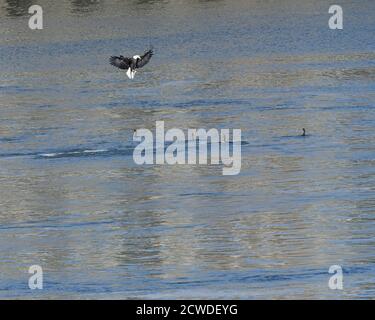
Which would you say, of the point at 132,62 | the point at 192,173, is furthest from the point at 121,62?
the point at 192,173

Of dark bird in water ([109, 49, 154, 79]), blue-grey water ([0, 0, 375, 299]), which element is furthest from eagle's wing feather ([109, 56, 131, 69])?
blue-grey water ([0, 0, 375, 299])

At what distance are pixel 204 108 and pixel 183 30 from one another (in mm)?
24376

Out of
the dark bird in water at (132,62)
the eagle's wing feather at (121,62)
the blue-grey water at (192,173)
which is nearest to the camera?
the blue-grey water at (192,173)

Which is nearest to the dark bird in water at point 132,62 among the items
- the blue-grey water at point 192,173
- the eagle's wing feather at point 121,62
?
the eagle's wing feather at point 121,62

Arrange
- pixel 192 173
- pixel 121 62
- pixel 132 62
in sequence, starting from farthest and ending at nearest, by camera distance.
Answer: pixel 192 173
pixel 121 62
pixel 132 62

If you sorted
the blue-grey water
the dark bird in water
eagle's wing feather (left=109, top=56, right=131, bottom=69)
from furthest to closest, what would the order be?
eagle's wing feather (left=109, top=56, right=131, bottom=69) < the dark bird in water < the blue-grey water

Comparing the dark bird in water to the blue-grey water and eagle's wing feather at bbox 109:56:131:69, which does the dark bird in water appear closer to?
eagle's wing feather at bbox 109:56:131:69

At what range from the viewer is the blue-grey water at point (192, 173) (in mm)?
24484

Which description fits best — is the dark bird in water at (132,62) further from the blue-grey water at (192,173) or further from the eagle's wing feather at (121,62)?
the blue-grey water at (192,173)

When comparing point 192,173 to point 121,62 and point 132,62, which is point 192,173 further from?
point 132,62

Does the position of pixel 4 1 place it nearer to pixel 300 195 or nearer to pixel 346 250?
pixel 300 195

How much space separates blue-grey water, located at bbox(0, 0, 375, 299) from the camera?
24.5 meters

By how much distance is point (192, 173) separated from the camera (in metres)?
33.1
